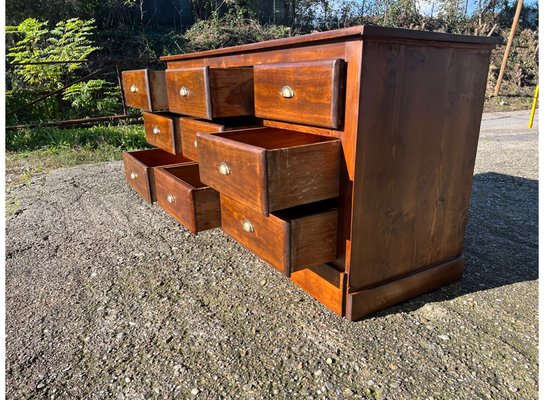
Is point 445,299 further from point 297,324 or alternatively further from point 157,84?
point 157,84

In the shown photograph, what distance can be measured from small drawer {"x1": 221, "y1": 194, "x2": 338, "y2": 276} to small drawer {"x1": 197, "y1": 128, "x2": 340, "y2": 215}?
76mm

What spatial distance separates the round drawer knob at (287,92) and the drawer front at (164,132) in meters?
0.94

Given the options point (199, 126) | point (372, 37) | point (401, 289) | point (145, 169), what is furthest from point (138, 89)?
point (401, 289)

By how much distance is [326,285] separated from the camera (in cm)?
157

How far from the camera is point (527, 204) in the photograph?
8.96 ft

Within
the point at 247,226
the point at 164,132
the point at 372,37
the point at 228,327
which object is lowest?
the point at 228,327

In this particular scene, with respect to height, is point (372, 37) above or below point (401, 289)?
above

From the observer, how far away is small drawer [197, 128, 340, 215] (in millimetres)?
1239

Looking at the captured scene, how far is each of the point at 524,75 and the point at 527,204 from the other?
35.4 feet

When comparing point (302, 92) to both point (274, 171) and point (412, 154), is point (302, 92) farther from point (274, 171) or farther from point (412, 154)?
point (412, 154)

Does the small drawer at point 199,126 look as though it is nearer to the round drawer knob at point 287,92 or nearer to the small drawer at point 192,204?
the small drawer at point 192,204

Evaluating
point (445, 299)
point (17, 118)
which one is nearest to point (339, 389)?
point (445, 299)

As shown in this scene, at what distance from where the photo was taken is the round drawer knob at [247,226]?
1.54m

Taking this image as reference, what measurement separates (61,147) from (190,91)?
341 cm
